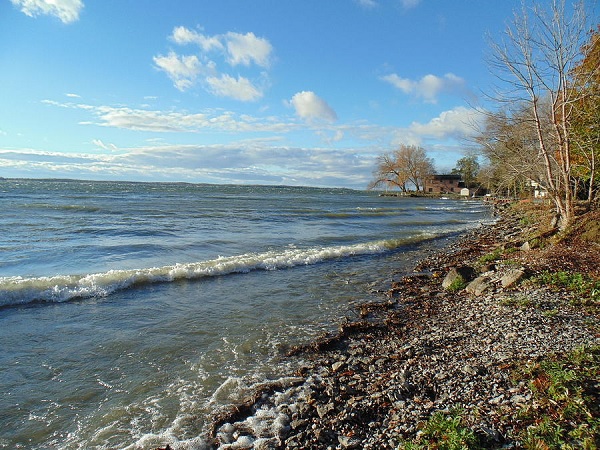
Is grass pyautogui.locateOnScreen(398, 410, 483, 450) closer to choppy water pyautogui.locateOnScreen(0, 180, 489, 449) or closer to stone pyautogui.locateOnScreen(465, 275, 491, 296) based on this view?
choppy water pyautogui.locateOnScreen(0, 180, 489, 449)

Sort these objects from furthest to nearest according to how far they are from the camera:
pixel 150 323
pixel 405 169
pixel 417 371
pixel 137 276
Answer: pixel 405 169, pixel 137 276, pixel 150 323, pixel 417 371

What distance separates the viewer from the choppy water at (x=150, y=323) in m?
4.95

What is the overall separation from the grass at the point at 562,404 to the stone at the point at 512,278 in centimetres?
421

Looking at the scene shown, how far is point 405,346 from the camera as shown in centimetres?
665

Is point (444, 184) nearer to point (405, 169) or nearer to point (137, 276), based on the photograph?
point (405, 169)

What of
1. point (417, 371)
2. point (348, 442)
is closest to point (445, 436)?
point (348, 442)

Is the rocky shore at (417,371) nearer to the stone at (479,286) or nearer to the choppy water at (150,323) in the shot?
the stone at (479,286)

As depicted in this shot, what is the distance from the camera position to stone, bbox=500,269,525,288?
9.14 meters

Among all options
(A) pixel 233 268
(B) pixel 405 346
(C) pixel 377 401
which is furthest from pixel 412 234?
(C) pixel 377 401

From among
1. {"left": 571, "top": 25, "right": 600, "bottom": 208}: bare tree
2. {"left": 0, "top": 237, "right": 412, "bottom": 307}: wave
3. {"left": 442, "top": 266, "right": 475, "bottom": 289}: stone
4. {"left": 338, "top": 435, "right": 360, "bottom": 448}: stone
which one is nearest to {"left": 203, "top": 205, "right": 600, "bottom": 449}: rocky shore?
{"left": 338, "top": 435, "right": 360, "bottom": 448}: stone

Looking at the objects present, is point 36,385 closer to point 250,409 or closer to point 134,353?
point 134,353

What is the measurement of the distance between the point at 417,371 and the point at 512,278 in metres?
5.34

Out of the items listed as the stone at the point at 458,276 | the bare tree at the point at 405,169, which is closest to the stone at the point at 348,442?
the stone at the point at 458,276

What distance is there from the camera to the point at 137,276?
1170cm
